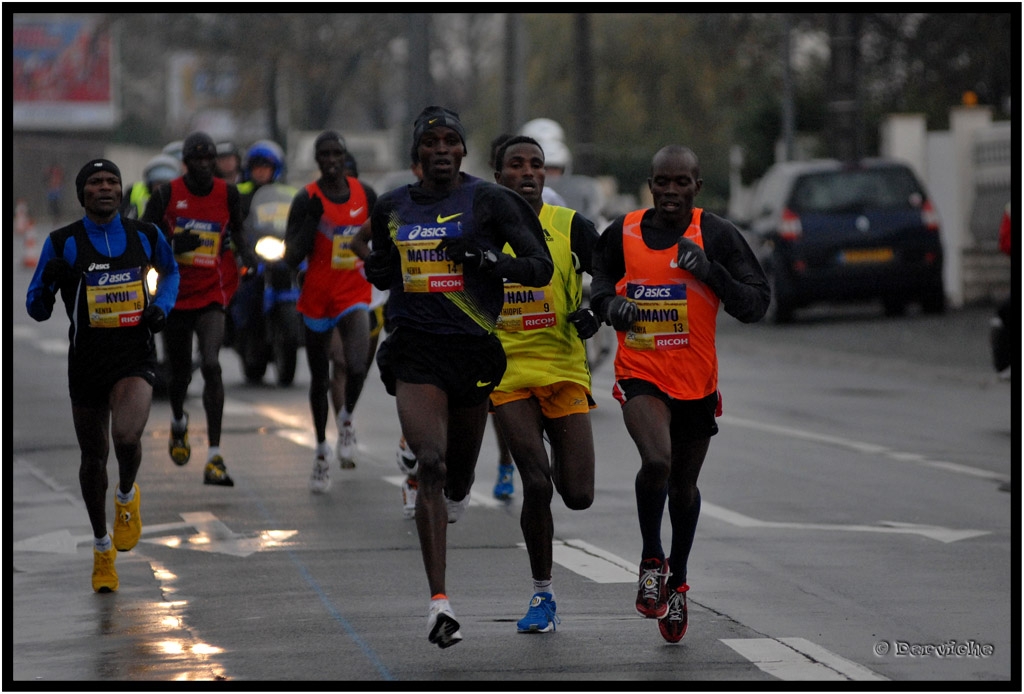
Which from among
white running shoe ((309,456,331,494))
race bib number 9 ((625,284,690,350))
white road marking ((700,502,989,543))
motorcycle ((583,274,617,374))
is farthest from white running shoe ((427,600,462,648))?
motorcycle ((583,274,617,374))

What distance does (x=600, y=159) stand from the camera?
182 ft

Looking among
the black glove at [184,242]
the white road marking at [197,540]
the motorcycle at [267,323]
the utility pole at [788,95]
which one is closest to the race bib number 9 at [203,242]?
the black glove at [184,242]

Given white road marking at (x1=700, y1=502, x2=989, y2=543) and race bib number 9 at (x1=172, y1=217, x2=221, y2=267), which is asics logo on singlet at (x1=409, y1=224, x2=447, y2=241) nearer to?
white road marking at (x1=700, y1=502, x2=989, y2=543)

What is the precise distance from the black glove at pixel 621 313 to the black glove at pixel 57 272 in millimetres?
2598

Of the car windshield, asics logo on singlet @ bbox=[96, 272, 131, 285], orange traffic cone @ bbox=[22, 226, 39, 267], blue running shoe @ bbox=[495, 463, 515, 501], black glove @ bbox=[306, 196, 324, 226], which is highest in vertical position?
black glove @ bbox=[306, 196, 324, 226]

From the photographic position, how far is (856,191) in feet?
80.2

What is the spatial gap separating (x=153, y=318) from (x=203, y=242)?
9.52 ft

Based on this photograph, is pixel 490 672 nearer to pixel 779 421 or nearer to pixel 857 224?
pixel 779 421

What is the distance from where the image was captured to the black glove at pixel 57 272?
28.3ft

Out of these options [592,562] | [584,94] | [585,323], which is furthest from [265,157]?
[584,94]

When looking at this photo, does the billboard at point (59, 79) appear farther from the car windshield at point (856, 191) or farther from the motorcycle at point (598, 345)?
the motorcycle at point (598, 345)

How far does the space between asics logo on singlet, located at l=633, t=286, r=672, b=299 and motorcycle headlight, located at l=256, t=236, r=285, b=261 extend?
24.6 ft

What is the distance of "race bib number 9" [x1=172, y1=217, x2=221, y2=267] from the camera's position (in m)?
11.6

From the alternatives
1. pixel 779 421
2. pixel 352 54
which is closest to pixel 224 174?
pixel 779 421
